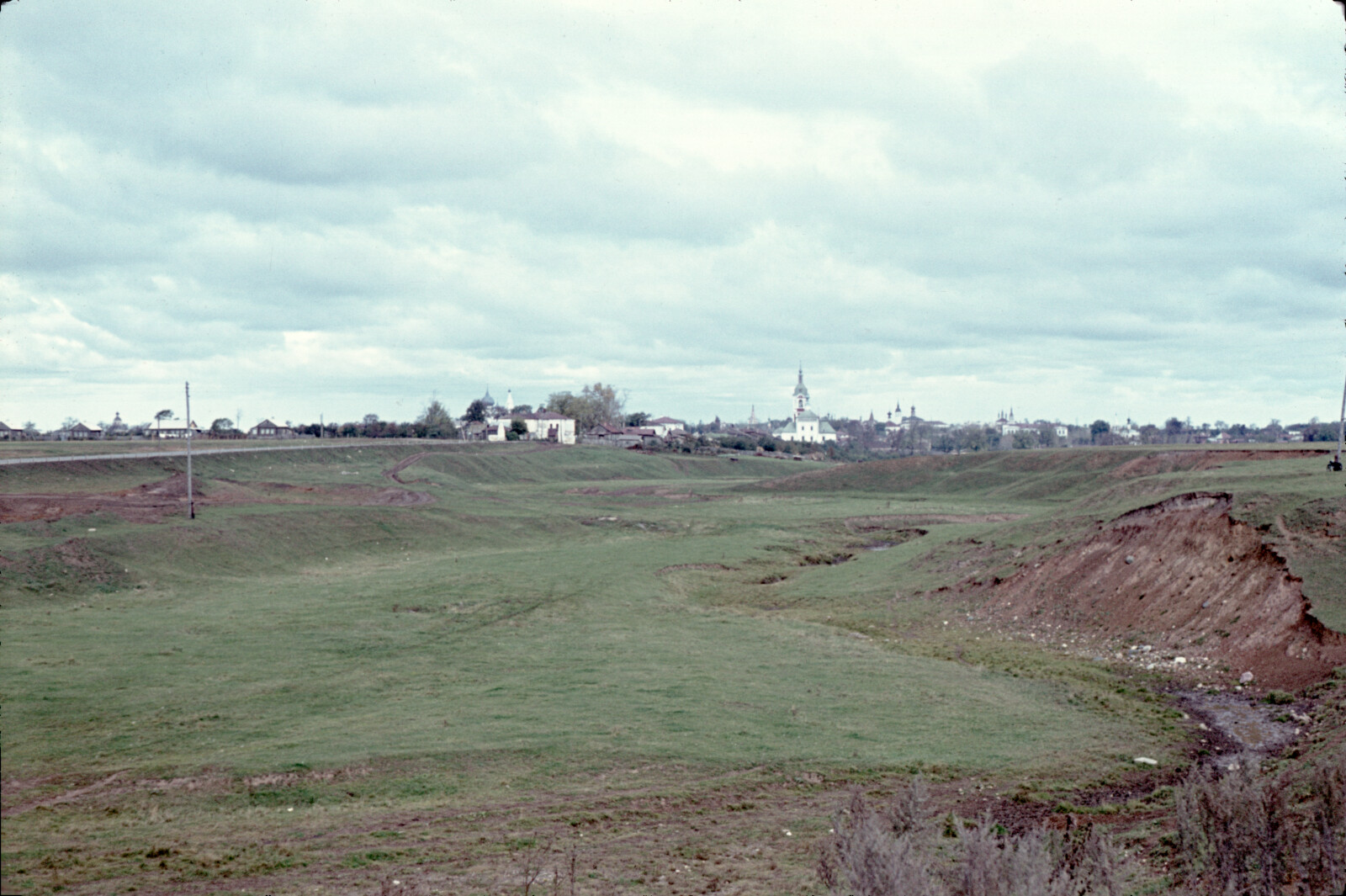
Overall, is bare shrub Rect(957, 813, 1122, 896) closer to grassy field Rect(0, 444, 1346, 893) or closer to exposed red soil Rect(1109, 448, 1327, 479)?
grassy field Rect(0, 444, 1346, 893)

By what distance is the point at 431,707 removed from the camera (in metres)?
22.3

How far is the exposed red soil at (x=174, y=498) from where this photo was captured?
49000mm

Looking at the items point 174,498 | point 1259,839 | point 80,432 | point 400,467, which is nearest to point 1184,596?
point 1259,839

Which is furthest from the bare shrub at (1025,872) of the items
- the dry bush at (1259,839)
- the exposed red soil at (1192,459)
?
the exposed red soil at (1192,459)

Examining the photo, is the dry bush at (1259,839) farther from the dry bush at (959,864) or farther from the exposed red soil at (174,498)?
the exposed red soil at (174,498)

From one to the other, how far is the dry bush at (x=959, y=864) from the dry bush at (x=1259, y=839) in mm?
1125

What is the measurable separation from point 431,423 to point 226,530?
14956cm

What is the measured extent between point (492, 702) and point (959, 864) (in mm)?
14235

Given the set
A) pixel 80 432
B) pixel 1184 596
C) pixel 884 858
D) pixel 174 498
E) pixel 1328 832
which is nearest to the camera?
pixel 884 858

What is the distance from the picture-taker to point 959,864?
440 inches

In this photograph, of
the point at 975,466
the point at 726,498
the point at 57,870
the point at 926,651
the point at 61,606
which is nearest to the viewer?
the point at 57,870

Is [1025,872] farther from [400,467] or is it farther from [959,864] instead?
[400,467]

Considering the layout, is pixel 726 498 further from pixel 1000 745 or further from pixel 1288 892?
pixel 1288 892

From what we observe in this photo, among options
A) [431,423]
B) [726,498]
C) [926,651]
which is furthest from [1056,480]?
[431,423]
